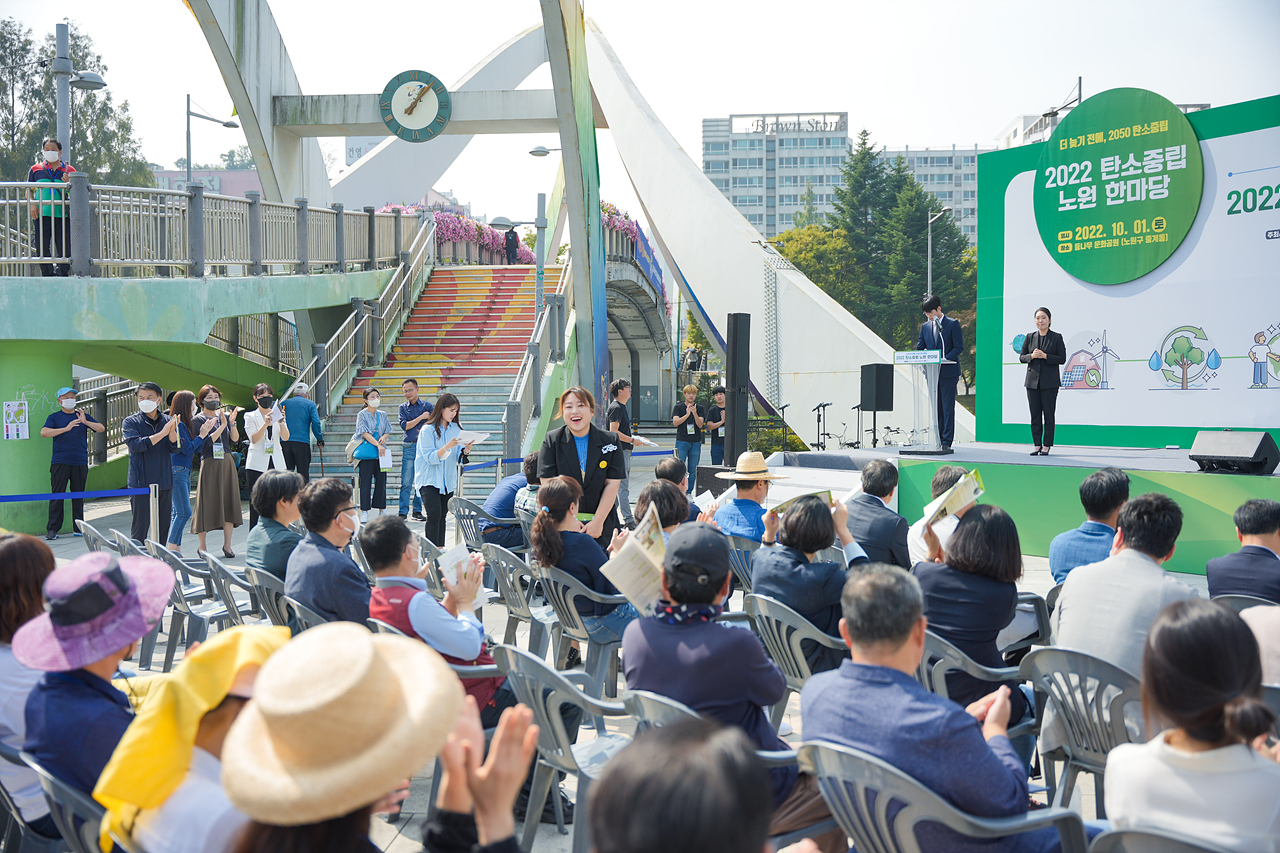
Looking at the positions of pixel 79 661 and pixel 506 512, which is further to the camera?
pixel 506 512

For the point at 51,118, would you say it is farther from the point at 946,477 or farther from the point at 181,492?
the point at 946,477

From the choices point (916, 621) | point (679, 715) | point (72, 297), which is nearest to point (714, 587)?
point (679, 715)

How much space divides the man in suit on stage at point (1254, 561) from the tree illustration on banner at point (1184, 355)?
24.6 ft

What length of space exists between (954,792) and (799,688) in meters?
1.88

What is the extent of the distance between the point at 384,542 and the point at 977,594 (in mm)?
2067

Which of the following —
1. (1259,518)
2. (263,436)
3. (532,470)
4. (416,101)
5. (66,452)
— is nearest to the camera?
(1259,518)

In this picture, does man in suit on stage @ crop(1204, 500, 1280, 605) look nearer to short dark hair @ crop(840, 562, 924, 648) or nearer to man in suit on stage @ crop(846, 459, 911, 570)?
man in suit on stage @ crop(846, 459, 911, 570)

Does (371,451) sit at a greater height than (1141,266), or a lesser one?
lesser

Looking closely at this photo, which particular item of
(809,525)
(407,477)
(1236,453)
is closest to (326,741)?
(809,525)

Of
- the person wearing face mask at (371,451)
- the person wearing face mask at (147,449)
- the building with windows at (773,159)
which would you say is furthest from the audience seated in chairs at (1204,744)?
the building with windows at (773,159)

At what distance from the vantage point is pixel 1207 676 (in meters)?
1.82

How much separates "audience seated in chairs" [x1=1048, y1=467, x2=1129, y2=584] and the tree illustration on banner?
720 centimetres

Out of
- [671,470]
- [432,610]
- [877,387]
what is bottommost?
[432,610]

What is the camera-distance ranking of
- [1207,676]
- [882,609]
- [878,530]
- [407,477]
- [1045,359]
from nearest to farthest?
[1207,676], [882,609], [878,530], [1045,359], [407,477]
